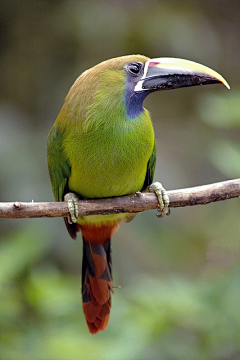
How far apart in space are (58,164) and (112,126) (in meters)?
0.36

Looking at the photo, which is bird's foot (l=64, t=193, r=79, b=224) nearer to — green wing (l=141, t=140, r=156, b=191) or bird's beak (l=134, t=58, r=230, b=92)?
green wing (l=141, t=140, r=156, b=191)

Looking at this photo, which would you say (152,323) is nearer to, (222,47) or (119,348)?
(119,348)

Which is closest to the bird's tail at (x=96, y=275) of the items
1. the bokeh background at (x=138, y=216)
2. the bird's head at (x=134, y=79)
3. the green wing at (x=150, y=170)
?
the bokeh background at (x=138, y=216)

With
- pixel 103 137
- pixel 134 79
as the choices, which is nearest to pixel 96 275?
pixel 103 137

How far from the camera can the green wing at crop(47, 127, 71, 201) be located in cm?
279

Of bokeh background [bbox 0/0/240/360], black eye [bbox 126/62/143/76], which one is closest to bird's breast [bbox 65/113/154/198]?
black eye [bbox 126/62/143/76]

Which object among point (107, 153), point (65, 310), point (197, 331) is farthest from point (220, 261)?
point (107, 153)

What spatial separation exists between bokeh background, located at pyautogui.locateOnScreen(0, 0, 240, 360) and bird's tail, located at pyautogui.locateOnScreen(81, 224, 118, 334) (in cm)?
9

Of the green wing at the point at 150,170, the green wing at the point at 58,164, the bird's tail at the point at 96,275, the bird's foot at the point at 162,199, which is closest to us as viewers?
the bird's foot at the point at 162,199

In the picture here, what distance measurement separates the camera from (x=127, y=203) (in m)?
2.63

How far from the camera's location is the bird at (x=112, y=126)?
2.63 metres

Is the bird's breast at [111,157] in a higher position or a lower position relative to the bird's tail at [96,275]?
higher

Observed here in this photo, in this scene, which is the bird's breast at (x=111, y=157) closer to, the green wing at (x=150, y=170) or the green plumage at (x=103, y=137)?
the green plumage at (x=103, y=137)

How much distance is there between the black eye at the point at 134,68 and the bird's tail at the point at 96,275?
886 mm
